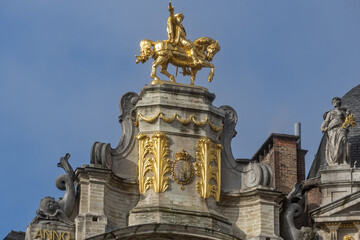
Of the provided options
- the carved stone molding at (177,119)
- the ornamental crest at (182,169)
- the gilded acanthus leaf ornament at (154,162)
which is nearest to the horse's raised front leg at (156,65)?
the carved stone molding at (177,119)

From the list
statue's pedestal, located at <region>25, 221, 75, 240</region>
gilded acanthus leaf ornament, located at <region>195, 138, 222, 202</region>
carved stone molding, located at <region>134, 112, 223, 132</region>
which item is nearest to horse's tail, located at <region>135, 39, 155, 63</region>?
carved stone molding, located at <region>134, 112, 223, 132</region>

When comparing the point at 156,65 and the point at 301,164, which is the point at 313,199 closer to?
the point at 301,164

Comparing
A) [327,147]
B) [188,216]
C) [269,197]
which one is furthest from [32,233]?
[327,147]

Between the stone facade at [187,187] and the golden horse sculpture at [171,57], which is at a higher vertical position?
the golden horse sculpture at [171,57]

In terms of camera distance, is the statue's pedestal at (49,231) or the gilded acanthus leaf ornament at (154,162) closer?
the statue's pedestal at (49,231)

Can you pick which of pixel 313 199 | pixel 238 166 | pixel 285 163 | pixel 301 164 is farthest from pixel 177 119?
pixel 301 164

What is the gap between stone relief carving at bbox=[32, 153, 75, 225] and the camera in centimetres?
3447

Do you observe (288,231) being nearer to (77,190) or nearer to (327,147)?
(327,147)

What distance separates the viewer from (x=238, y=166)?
36.5 metres

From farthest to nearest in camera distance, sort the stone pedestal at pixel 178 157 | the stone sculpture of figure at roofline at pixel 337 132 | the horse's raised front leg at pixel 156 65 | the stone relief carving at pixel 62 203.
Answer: the stone sculpture of figure at roofline at pixel 337 132, the horse's raised front leg at pixel 156 65, the stone pedestal at pixel 178 157, the stone relief carving at pixel 62 203

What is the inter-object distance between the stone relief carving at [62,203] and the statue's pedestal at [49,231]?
0.45 ft

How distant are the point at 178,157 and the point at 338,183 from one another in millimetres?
4440

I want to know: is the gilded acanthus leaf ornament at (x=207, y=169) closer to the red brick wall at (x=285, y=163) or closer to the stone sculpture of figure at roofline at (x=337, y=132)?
the stone sculpture of figure at roofline at (x=337, y=132)

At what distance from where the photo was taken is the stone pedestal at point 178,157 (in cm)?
3494
